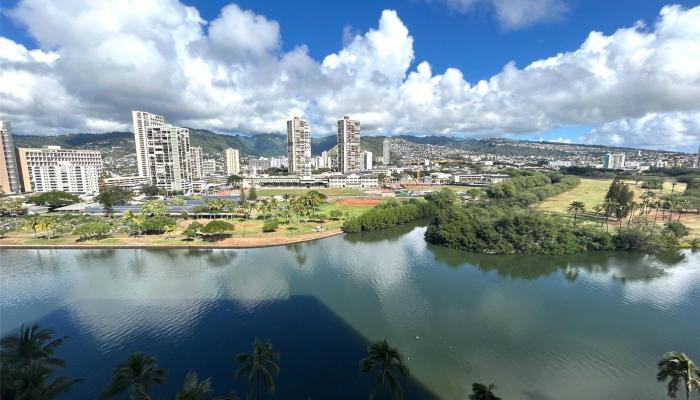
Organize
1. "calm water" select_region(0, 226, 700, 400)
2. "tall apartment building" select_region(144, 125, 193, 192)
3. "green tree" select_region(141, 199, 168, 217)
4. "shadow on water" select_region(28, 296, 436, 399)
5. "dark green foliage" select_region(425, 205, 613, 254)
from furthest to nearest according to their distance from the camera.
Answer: "tall apartment building" select_region(144, 125, 193, 192) < "green tree" select_region(141, 199, 168, 217) < "dark green foliage" select_region(425, 205, 613, 254) < "calm water" select_region(0, 226, 700, 400) < "shadow on water" select_region(28, 296, 436, 399)

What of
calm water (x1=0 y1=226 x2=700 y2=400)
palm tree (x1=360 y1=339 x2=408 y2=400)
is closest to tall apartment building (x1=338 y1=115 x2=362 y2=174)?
calm water (x1=0 y1=226 x2=700 y2=400)

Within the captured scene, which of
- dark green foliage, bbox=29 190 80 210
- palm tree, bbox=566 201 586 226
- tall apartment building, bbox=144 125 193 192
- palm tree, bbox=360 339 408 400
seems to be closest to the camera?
palm tree, bbox=360 339 408 400

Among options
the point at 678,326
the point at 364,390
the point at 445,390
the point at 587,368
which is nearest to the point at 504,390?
the point at 445,390

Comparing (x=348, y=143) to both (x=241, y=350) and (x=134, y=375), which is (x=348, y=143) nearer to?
(x=241, y=350)

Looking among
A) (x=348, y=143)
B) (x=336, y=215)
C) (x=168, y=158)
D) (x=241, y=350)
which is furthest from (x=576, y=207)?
(x=348, y=143)

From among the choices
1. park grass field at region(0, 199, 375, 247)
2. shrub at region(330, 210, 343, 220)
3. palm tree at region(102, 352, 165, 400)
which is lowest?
park grass field at region(0, 199, 375, 247)

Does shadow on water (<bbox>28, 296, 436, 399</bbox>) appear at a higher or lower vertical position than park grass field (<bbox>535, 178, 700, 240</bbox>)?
lower

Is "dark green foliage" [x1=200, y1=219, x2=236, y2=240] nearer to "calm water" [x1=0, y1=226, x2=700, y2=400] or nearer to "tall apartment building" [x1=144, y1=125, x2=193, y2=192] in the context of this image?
"calm water" [x1=0, y1=226, x2=700, y2=400]

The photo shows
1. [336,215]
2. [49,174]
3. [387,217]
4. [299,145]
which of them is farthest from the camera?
[299,145]
